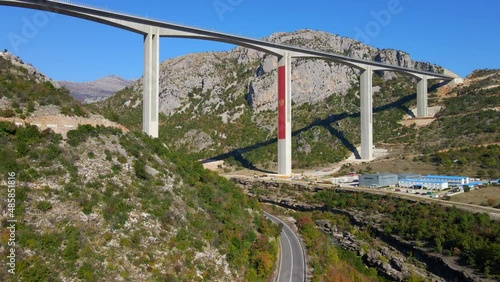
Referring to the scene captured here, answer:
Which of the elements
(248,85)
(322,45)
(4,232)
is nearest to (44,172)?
(4,232)

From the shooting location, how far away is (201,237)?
21562 mm

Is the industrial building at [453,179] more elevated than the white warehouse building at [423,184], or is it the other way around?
the industrial building at [453,179]

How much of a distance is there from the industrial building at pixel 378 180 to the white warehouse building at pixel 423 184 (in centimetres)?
98

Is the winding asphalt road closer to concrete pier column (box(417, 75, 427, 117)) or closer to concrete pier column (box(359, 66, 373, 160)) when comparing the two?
concrete pier column (box(359, 66, 373, 160))

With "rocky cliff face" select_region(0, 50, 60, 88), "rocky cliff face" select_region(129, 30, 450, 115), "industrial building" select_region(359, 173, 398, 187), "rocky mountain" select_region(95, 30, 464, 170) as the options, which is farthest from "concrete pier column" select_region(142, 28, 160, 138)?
"rocky cliff face" select_region(129, 30, 450, 115)

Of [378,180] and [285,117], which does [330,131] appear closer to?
[285,117]

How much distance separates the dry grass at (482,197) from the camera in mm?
36516

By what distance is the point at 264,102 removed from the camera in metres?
86.2

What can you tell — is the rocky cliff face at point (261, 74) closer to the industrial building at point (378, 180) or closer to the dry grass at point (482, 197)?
the industrial building at point (378, 180)

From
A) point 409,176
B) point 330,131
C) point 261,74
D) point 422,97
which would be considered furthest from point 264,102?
point 409,176

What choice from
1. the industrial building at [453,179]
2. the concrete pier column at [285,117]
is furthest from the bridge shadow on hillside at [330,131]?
the industrial building at [453,179]

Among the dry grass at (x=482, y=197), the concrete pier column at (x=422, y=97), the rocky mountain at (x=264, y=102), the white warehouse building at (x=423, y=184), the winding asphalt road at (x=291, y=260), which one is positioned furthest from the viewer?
the concrete pier column at (x=422, y=97)

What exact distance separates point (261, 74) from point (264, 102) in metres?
10.4

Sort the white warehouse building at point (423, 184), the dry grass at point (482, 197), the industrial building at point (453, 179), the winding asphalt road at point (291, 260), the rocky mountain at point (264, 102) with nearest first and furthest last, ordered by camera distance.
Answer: the winding asphalt road at point (291, 260) → the dry grass at point (482, 197) → the white warehouse building at point (423, 184) → the industrial building at point (453, 179) → the rocky mountain at point (264, 102)
